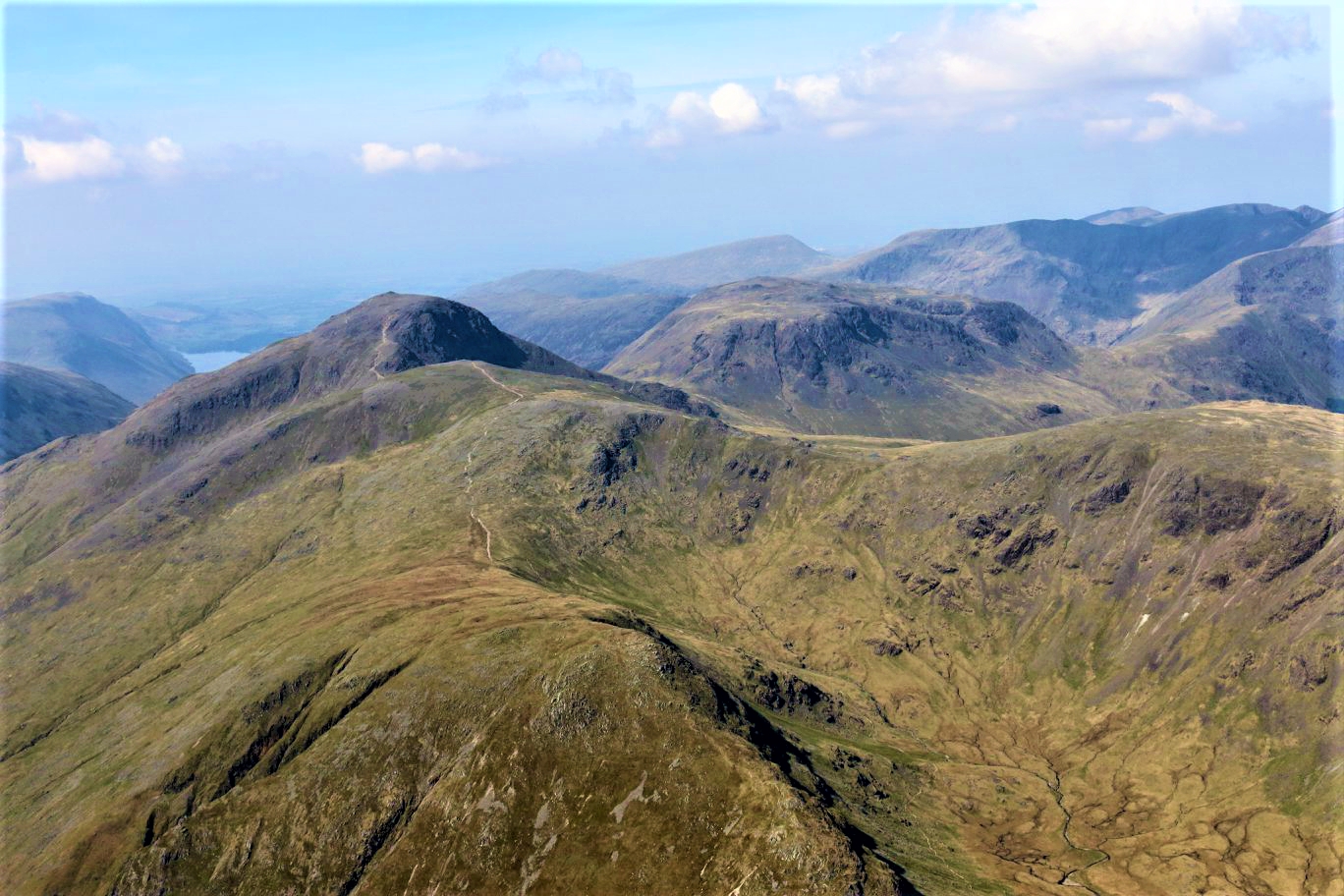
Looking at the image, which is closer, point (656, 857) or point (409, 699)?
point (656, 857)

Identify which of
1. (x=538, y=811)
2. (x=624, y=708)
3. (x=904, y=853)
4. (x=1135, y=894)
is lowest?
(x=1135, y=894)

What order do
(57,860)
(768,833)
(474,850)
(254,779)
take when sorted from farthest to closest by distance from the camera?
(254,779) < (57,860) < (474,850) < (768,833)

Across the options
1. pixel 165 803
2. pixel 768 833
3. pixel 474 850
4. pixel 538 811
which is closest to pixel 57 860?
pixel 165 803

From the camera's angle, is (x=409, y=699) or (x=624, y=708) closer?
(x=624, y=708)

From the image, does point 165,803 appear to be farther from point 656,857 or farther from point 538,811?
point 656,857

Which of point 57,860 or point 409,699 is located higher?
point 409,699

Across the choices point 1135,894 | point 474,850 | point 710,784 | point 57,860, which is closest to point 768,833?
point 710,784

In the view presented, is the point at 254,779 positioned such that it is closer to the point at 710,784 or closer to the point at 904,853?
the point at 710,784

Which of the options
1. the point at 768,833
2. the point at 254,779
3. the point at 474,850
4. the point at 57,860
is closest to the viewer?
the point at 768,833

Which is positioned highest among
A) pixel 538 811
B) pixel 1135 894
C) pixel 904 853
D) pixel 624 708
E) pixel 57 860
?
pixel 624 708
